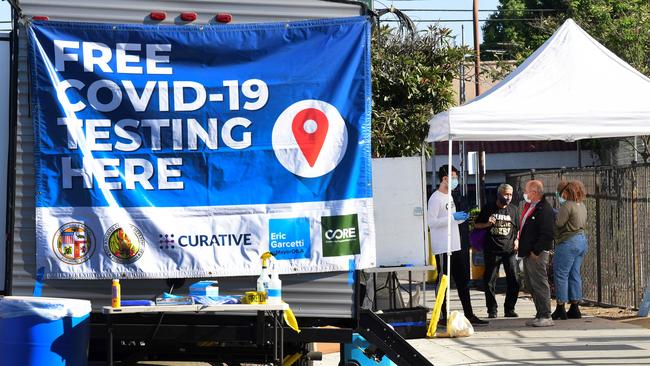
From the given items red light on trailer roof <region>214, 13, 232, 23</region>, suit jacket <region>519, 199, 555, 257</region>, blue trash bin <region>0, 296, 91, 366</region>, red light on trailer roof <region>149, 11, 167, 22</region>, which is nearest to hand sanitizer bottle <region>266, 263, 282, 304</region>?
blue trash bin <region>0, 296, 91, 366</region>

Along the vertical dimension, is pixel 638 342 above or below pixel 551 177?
below

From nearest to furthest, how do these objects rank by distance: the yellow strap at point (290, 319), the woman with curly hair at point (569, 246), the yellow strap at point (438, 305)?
the yellow strap at point (290, 319) < the yellow strap at point (438, 305) < the woman with curly hair at point (569, 246)

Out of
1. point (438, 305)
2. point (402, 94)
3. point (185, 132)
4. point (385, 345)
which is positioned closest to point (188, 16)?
point (185, 132)

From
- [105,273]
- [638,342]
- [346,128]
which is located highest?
[346,128]

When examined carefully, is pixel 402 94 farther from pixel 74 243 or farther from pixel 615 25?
pixel 615 25

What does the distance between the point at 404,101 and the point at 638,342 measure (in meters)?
8.71

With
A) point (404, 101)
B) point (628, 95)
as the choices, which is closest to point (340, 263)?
point (628, 95)

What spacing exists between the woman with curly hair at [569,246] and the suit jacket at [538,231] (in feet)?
2.61

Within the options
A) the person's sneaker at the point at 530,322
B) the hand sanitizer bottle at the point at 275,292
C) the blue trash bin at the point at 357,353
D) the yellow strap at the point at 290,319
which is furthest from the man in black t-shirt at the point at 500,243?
the hand sanitizer bottle at the point at 275,292

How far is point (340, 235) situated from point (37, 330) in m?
2.11

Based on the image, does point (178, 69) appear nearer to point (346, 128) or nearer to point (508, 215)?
point (346, 128)

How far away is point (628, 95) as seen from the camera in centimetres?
1221

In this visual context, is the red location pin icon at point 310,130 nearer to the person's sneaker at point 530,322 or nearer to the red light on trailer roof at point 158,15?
the red light on trailer roof at point 158,15

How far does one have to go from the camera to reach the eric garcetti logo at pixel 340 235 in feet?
23.2
